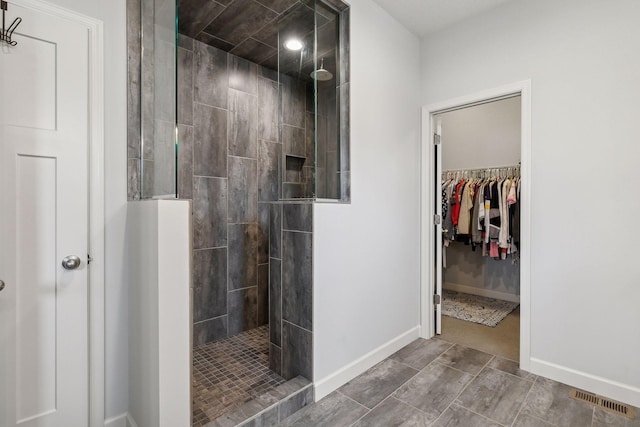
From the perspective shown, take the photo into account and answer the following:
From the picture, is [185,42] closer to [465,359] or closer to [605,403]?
[465,359]

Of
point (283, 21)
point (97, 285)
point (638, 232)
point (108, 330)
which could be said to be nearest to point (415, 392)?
point (638, 232)

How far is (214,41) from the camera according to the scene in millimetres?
2781

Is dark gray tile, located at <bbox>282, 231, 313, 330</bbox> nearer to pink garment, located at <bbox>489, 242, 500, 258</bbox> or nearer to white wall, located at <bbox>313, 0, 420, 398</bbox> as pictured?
white wall, located at <bbox>313, 0, 420, 398</bbox>

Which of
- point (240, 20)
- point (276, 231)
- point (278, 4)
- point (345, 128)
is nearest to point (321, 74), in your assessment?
point (345, 128)

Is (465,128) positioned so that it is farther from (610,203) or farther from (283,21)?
(283,21)

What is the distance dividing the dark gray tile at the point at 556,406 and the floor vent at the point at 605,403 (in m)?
0.05

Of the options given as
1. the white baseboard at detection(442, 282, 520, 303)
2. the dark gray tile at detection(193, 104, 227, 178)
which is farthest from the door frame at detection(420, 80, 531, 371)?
the dark gray tile at detection(193, 104, 227, 178)

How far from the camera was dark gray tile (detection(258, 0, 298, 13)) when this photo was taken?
2266 millimetres

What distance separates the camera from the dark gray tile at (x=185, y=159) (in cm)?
271

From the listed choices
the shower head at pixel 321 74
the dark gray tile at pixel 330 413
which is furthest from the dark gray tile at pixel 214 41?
the dark gray tile at pixel 330 413

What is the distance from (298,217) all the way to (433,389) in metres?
1.49

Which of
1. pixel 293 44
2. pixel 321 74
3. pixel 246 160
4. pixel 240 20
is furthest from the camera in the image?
pixel 246 160

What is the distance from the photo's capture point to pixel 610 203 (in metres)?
2.05

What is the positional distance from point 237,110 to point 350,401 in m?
2.63
